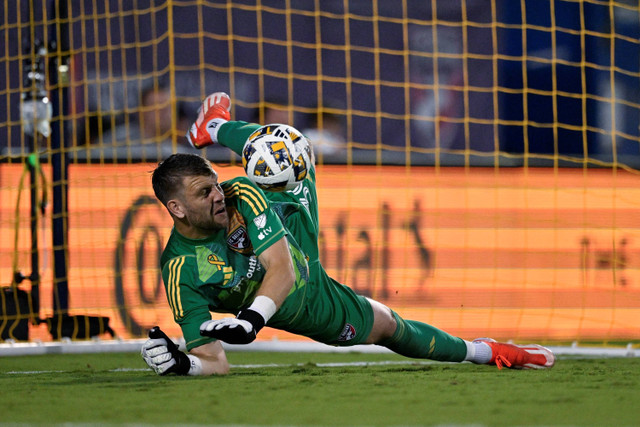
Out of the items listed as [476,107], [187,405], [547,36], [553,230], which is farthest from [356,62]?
[187,405]

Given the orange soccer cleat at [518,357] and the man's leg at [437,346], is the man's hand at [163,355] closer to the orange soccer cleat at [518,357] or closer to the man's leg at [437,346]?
the man's leg at [437,346]

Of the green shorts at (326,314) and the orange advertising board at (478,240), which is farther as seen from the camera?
the orange advertising board at (478,240)

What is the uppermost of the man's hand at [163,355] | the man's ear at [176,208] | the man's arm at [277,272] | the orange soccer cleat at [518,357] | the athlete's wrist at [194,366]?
the man's ear at [176,208]

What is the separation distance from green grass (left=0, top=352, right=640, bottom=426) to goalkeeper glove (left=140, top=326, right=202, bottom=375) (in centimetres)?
7

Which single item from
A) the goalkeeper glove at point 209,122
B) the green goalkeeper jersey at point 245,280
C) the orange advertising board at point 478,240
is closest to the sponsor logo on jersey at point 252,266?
the green goalkeeper jersey at point 245,280

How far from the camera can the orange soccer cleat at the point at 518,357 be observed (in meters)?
4.39

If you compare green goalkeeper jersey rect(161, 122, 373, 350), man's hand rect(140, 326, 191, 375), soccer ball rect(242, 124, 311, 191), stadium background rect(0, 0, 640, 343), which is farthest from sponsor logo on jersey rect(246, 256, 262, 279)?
stadium background rect(0, 0, 640, 343)

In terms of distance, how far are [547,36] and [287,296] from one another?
469cm

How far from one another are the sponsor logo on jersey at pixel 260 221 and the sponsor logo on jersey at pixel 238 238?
163 mm

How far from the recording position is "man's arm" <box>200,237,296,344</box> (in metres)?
3.30

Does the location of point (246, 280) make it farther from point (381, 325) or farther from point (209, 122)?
point (209, 122)

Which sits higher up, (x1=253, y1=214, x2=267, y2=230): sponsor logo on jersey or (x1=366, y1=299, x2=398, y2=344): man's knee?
(x1=253, y1=214, x2=267, y2=230): sponsor logo on jersey

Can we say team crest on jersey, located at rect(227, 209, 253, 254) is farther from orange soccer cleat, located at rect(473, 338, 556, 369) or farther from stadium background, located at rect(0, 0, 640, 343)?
stadium background, located at rect(0, 0, 640, 343)

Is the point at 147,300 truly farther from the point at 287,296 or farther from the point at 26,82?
the point at 287,296
